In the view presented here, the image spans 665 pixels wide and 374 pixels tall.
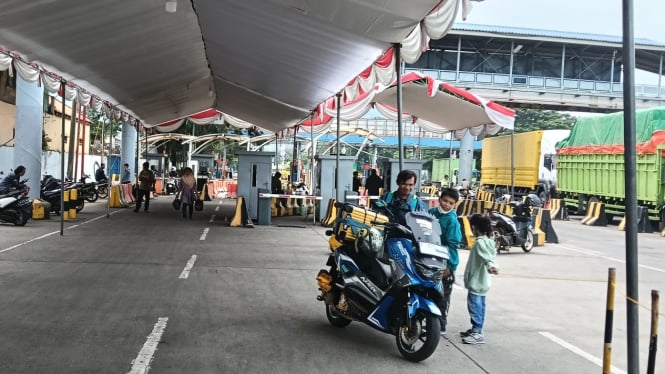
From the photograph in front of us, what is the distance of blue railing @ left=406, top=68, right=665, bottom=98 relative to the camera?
37.0 metres

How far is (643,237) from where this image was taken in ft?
59.5

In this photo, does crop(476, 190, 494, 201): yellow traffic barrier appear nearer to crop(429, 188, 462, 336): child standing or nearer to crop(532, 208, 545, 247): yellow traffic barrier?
crop(532, 208, 545, 247): yellow traffic barrier

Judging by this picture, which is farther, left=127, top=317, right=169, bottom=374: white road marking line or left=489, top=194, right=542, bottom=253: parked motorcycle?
left=489, top=194, right=542, bottom=253: parked motorcycle

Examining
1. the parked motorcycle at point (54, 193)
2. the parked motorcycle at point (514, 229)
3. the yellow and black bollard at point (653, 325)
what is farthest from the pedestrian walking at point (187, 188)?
the yellow and black bollard at point (653, 325)

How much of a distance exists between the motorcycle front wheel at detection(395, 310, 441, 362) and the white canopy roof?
2.88m

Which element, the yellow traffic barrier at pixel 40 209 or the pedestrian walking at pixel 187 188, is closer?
the yellow traffic barrier at pixel 40 209

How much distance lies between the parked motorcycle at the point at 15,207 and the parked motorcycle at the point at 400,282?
1123 centimetres

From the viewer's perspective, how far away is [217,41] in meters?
11.3

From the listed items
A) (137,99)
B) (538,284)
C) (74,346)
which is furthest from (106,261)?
(137,99)

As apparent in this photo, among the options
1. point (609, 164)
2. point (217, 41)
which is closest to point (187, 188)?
point (217, 41)

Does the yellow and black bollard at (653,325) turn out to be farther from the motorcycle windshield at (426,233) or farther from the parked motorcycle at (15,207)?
the parked motorcycle at (15,207)

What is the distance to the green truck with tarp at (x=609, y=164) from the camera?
19.2m

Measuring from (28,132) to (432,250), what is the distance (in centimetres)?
1510

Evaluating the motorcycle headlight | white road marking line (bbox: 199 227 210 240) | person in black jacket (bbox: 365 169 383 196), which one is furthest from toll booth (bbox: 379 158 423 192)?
the motorcycle headlight
